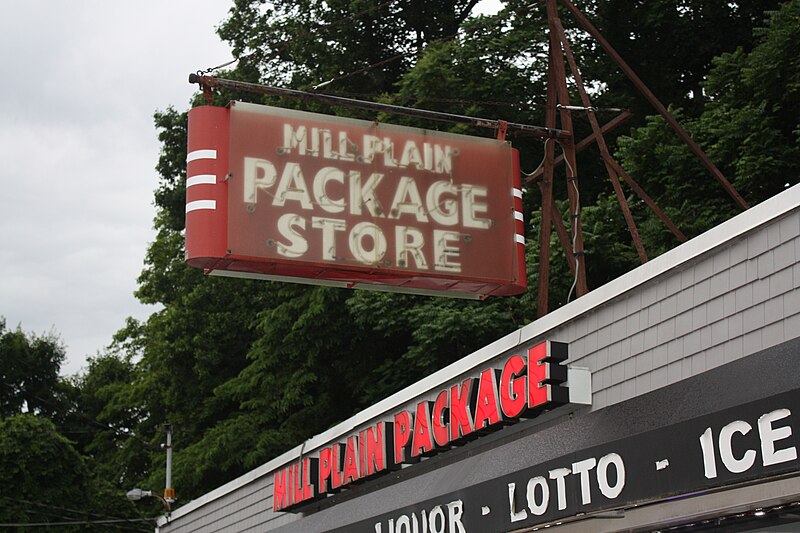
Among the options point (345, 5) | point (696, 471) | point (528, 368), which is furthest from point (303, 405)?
point (696, 471)

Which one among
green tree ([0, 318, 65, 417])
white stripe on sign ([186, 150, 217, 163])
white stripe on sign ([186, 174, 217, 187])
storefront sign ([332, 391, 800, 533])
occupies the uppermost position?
green tree ([0, 318, 65, 417])

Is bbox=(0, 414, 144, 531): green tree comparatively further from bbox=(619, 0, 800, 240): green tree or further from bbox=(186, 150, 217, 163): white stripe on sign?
bbox=(186, 150, 217, 163): white stripe on sign

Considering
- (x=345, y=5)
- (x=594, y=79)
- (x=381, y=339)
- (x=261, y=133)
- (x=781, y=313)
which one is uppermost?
(x=345, y=5)

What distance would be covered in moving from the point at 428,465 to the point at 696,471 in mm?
4888

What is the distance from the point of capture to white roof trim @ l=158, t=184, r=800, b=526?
7.55 metres

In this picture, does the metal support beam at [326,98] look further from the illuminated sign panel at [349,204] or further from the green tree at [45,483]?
the green tree at [45,483]

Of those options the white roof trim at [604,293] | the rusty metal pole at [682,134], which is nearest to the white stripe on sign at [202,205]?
the white roof trim at [604,293]

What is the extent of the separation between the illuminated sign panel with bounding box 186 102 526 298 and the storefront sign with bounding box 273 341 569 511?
3.58 ft

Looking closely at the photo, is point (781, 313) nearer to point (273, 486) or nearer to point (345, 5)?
point (273, 486)

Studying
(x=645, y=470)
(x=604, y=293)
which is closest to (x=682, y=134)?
(x=604, y=293)

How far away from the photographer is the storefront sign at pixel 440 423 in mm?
9570

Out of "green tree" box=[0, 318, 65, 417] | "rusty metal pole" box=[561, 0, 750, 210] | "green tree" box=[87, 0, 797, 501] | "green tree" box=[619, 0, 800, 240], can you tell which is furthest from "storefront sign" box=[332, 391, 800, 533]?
"green tree" box=[0, 318, 65, 417]

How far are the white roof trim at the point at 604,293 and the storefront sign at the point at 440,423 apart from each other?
0.17 meters

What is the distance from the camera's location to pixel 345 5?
2900cm
